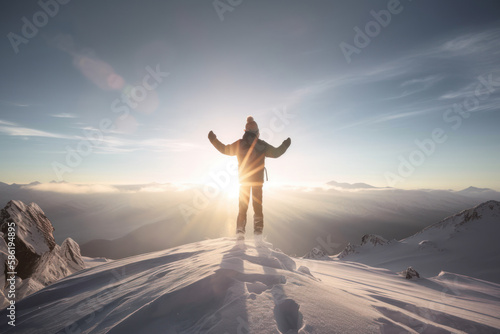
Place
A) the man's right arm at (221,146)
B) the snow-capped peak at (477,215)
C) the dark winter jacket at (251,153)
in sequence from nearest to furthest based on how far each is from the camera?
the dark winter jacket at (251,153) < the man's right arm at (221,146) < the snow-capped peak at (477,215)

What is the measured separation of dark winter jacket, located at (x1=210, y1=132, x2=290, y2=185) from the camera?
6.21 metres

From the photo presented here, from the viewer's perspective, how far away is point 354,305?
2.48 meters

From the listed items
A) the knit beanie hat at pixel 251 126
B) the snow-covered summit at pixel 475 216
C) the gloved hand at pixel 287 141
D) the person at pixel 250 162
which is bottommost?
the snow-covered summit at pixel 475 216

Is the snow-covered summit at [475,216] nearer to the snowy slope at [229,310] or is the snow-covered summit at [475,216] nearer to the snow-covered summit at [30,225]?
the snowy slope at [229,310]

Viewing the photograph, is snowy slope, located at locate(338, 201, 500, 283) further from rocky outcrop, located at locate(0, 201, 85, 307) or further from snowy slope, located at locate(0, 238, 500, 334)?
rocky outcrop, located at locate(0, 201, 85, 307)

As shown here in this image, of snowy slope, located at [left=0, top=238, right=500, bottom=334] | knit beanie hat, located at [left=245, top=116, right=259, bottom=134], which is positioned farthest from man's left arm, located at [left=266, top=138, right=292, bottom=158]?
snowy slope, located at [left=0, top=238, right=500, bottom=334]

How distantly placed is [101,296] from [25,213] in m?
13.6

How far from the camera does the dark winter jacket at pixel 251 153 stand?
621cm

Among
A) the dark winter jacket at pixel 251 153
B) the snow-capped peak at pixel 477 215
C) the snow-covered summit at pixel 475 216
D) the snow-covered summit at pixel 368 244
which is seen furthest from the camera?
the snow-covered summit at pixel 368 244

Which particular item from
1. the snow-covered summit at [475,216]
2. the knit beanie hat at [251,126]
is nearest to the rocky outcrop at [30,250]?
the knit beanie hat at [251,126]

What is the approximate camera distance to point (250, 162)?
627 cm

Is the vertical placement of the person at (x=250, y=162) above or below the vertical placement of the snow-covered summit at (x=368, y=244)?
above

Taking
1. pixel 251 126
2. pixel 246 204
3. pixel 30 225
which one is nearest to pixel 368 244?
pixel 246 204

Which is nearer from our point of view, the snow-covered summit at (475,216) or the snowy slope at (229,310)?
the snowy slope at (229,310)
